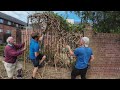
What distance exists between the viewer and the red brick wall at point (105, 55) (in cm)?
1009

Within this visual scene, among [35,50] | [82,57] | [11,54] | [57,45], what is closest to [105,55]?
[57,45]

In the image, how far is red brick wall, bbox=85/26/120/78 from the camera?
1009 cm

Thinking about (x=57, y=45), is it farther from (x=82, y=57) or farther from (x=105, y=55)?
(x=82, y=57)

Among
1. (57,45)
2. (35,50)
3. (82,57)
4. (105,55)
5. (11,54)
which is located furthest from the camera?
(57,45)

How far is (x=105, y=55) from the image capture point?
10234 millimetres

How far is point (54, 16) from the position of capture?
1059 cm

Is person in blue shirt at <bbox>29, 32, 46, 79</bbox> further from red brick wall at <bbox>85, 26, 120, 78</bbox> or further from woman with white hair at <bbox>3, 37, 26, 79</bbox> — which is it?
red brick wall at <bbox>85, 26, 120, 78</bbox>

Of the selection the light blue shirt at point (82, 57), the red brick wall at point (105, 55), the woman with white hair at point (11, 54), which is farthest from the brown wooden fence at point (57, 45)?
the light blue shirt at point (82, 57)

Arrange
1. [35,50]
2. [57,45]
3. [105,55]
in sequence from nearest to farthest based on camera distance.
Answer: [35,50] → [105,55] → [57,45]

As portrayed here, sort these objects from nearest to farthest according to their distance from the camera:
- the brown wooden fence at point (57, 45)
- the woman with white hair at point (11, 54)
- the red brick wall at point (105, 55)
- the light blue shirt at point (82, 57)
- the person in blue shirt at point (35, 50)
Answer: the light blue shirt at point (82, 57)
the woman with white hair at point (11, 54)
the person in blue shirt at point (35, 50)
the red brick wall at point (105, 55)
the brown wooden fence at point (57, 45)

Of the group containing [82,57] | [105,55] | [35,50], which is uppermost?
[35,50]

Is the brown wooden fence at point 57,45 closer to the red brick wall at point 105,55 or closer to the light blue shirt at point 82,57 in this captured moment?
the red brick wall at point 105,55
